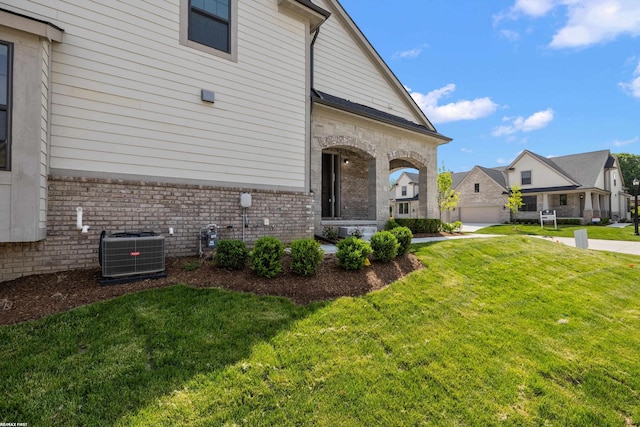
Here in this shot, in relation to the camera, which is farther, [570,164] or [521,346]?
[570,164]

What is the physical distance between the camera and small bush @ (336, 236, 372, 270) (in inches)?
210

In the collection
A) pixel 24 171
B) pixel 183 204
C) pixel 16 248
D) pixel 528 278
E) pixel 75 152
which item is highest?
pixel 75 152

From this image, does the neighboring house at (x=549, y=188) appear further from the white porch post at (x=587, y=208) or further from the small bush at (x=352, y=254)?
the small bush at (x=352, y=254)

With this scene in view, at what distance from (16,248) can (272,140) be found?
16.1 feet

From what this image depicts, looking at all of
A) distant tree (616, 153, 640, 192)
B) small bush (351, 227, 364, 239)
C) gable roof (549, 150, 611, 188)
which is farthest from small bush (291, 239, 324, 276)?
distant tree (616, 153, 640, 192)

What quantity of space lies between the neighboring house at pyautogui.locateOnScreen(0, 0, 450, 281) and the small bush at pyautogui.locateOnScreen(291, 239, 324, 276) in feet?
7.03

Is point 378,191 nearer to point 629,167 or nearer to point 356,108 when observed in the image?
point 356,108

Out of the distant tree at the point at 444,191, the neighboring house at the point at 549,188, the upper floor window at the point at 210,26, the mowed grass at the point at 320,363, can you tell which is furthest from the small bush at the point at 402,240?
the neighboring house at the point at 549,188

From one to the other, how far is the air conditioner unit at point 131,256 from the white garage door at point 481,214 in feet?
108

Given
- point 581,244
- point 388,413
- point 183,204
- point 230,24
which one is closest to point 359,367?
point 388,413

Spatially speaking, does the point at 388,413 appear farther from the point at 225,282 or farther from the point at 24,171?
the point at 24,171

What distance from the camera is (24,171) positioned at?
4.14 meters

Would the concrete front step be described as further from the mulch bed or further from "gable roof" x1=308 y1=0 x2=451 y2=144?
"gable roof" x1=308 y1=0 x2=451 y2=144

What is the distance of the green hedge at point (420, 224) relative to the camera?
1127 centimetres
